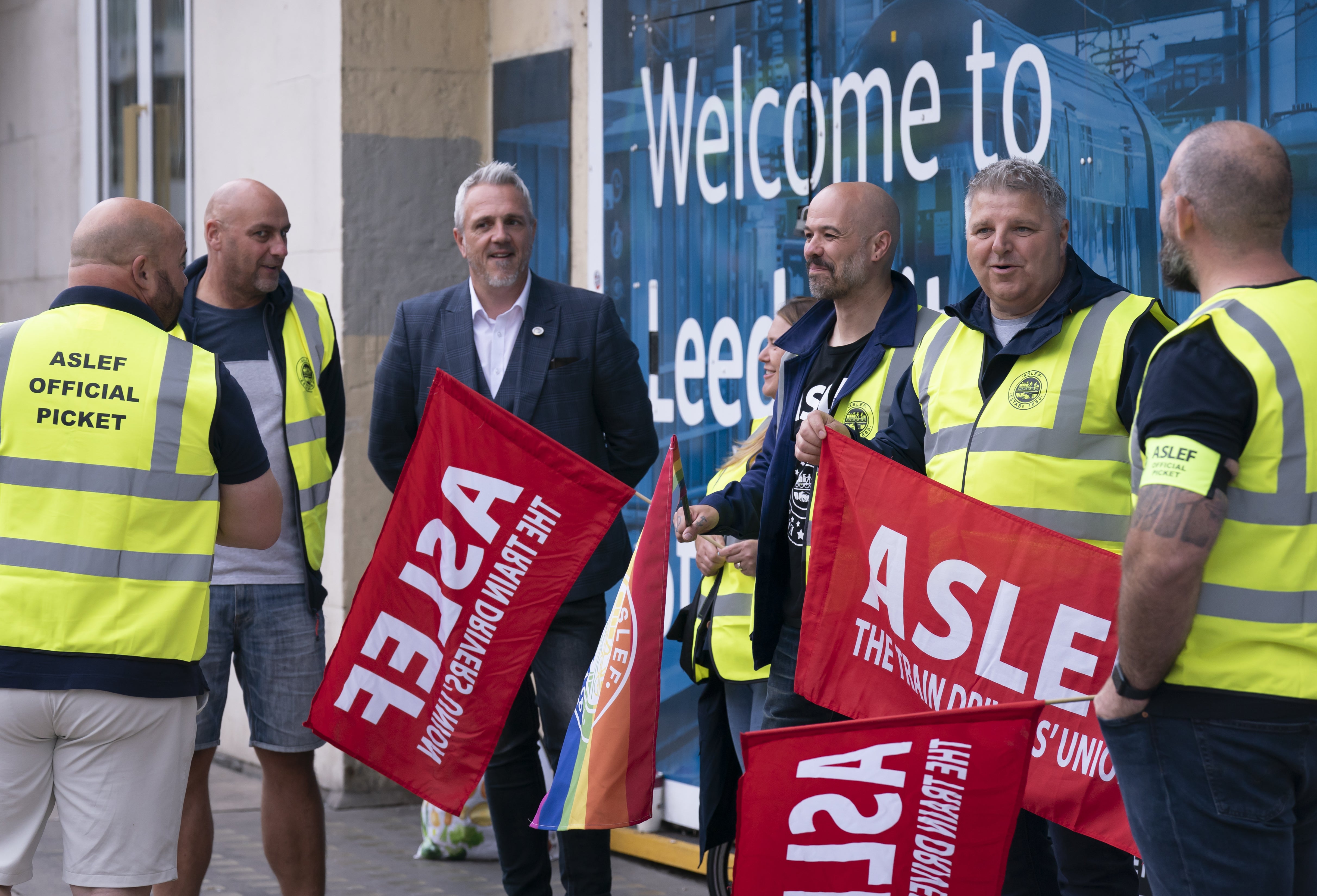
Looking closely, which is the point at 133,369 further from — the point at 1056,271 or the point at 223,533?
the point at 1056,271

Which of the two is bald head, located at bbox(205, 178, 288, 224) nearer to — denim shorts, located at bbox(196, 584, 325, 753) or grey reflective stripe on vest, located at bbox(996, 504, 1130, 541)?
denim shorts, located at bbox(196, 584, 325, 753)

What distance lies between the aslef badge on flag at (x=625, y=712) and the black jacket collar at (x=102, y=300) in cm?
132

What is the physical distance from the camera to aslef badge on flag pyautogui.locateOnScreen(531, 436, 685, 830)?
373cm

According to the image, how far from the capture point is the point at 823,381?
3824 mm

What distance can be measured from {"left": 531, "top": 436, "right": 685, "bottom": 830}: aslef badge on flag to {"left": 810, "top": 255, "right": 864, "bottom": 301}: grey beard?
0.59 meters

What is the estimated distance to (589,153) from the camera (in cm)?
603

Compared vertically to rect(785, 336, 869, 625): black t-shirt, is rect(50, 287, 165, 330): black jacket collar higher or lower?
higher

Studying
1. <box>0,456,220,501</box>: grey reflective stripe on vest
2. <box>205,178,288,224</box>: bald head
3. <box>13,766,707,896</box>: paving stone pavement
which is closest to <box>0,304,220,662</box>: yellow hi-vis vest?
<box>0,456,220,501</box>: grey reflective stripe on vest

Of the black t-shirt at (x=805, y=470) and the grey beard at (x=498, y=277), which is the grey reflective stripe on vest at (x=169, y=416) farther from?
the black t-shirt at (x=805, y=470)

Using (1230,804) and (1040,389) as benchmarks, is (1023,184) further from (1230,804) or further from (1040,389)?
(1230,804)

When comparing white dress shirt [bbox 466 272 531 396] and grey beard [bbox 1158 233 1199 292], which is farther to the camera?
white dress shirt [bbox 466 272 531 396]

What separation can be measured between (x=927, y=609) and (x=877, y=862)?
587mm

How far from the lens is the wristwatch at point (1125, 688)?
98.3 inches

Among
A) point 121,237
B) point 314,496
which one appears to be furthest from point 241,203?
point 121,237
